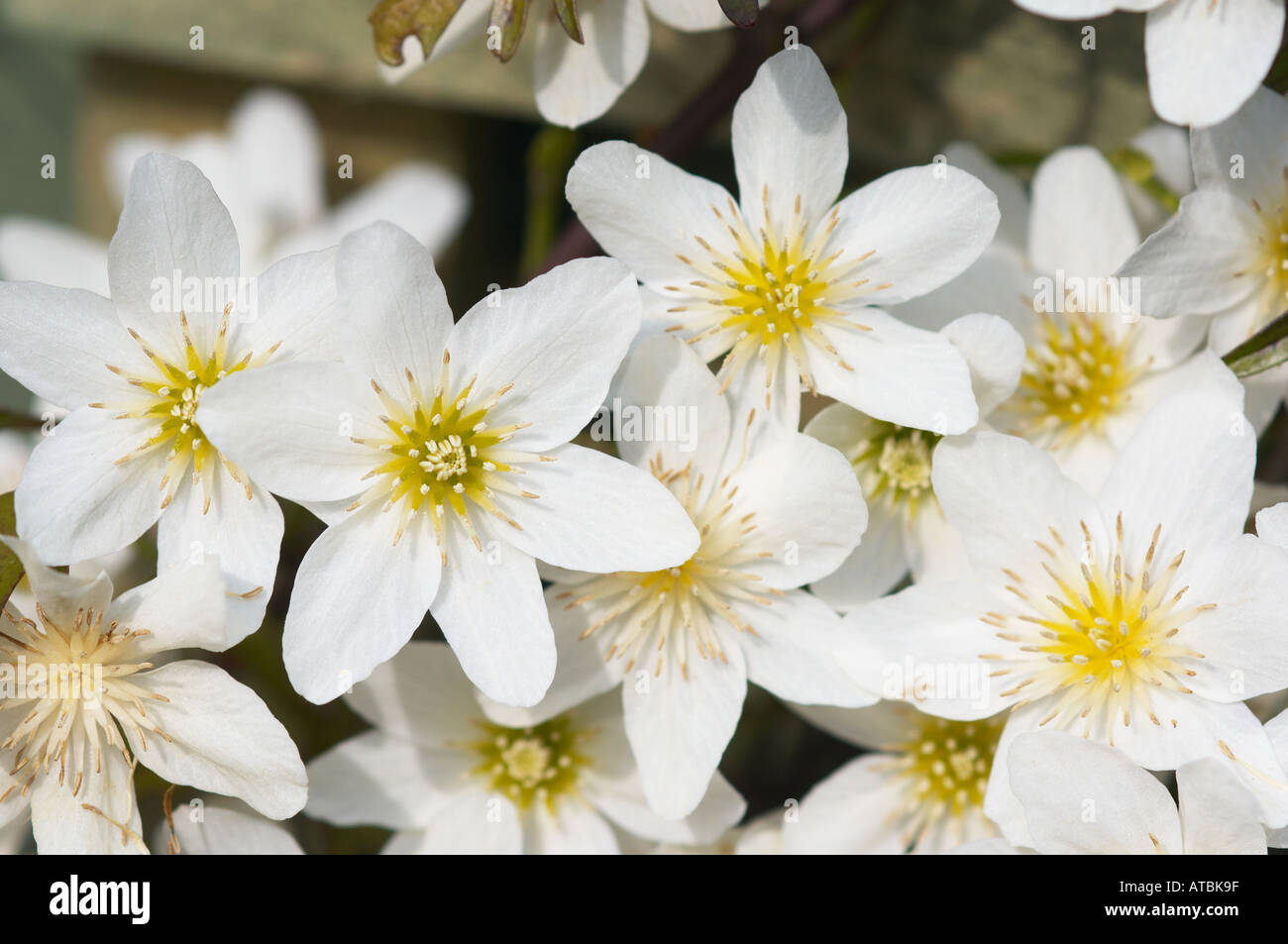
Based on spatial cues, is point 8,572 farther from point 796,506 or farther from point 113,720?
point 796,506

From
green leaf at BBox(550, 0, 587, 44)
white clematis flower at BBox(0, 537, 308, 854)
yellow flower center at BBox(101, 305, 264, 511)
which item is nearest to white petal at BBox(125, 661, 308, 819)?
white clematis flower at BBox(0, 537, 308, 854)

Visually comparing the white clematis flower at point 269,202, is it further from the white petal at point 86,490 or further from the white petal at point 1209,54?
the white petal at point 1209,54

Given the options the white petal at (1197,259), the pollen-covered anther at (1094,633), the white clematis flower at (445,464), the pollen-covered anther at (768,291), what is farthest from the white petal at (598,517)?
the white petal at (1197,259)

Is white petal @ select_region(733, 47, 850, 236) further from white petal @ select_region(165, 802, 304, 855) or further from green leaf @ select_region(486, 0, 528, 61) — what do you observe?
white petal @ select_region(165, 802, 304, 855)

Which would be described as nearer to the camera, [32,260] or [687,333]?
[687,333]

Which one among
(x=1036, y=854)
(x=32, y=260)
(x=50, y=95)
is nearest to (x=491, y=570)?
(x=1036, y=854)

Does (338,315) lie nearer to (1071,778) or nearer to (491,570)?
(491,570)
